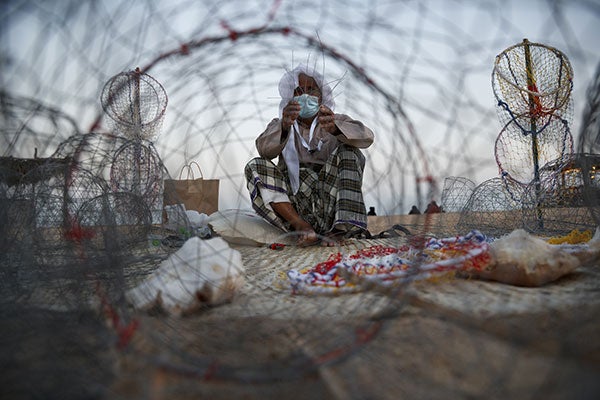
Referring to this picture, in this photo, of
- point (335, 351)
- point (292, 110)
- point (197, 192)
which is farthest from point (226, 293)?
→ point (197, 192)

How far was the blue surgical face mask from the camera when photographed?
2.60 meters

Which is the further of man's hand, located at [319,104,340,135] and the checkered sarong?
the checkered sarong

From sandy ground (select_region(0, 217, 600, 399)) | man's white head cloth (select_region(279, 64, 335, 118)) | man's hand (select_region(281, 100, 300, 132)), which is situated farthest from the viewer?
man's white head cloth (select_region(279, 64, 335, 118))

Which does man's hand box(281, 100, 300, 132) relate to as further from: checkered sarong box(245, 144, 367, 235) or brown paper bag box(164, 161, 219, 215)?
brown paper bag box(164, 161, 219, 215)

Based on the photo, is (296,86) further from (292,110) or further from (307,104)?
(292,110)

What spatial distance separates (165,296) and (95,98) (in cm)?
73

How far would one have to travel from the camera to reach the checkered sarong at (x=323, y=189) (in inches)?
115

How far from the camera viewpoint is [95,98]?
143 centimetres

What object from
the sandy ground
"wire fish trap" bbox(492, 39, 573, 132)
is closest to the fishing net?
the sandy ground

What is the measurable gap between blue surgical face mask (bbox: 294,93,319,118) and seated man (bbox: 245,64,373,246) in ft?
0.47

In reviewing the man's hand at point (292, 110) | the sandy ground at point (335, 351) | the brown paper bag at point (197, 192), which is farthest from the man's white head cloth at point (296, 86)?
the sandy ground at point (335, 351)

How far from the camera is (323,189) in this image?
3033 mm

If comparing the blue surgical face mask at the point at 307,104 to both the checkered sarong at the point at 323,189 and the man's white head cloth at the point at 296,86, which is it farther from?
the checkered sarong at the point at 323,189

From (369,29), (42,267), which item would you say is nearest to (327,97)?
(369,29)
